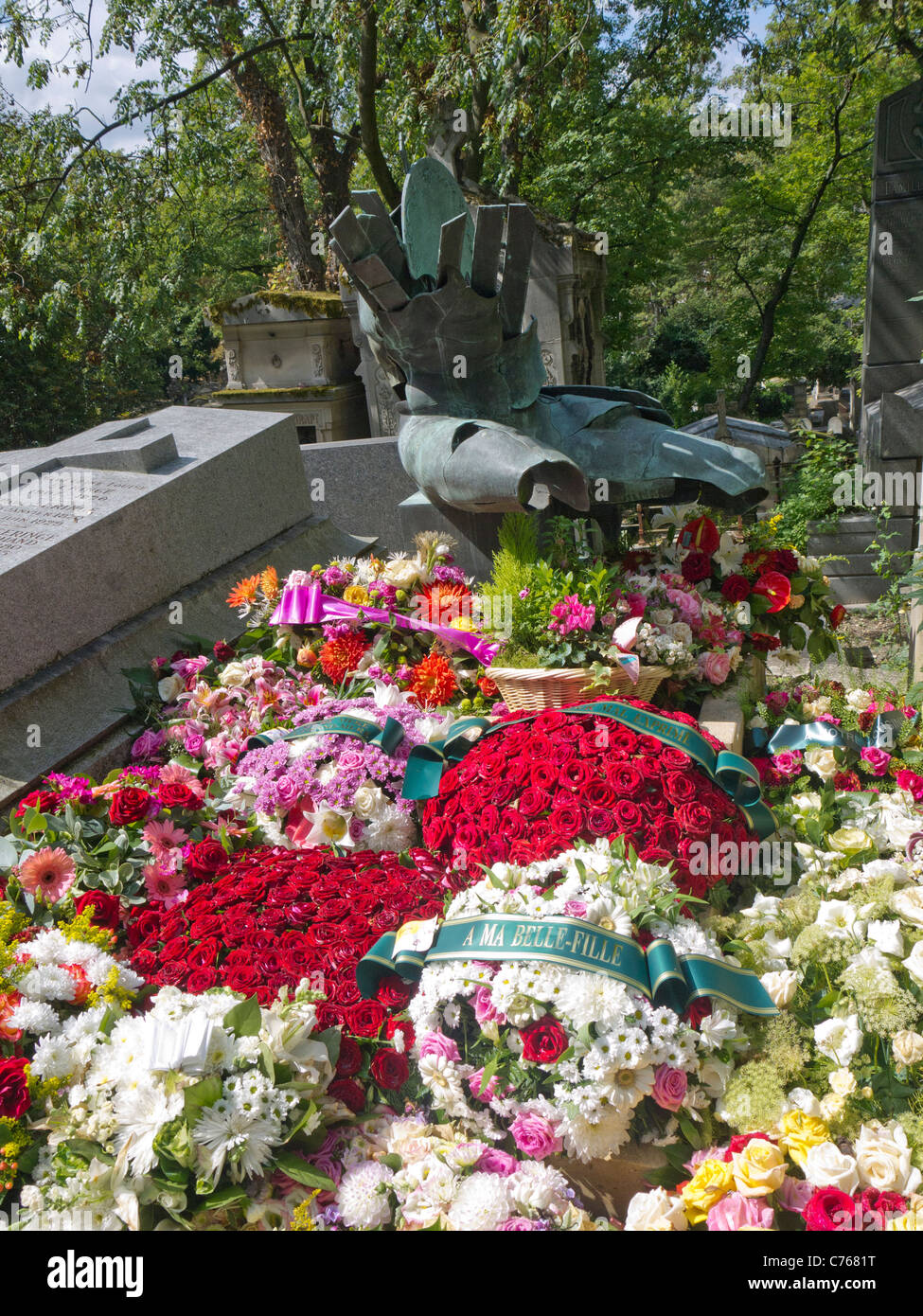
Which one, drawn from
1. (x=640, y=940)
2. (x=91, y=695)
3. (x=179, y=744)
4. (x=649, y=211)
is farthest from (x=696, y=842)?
(x=649, y=211)

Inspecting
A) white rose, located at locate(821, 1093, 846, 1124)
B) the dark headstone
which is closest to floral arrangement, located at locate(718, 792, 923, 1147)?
white rose, located at locate(821, 1093, 846, 1124)

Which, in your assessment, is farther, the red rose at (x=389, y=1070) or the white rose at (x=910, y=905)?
the white rose at (x=910, y=905)

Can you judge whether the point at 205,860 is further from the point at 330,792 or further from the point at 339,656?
the point at 339,656

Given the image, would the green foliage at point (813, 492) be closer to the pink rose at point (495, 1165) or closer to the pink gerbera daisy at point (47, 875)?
the pink gerbera daisy at point (47, 875)

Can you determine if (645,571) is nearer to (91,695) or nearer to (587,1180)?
(91,695)

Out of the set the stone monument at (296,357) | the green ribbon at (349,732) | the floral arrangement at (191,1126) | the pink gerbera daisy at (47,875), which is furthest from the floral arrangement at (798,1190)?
the stone monument at (296,357)

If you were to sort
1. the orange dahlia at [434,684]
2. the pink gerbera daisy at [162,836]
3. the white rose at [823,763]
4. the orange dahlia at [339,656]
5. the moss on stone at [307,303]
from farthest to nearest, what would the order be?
the moss on stone at [307,303] < the orange dahlia at [339,656] < the orange dahlia at [434,684] < the white rose at [823,763] < the pink gerbera daisy at [162,836]

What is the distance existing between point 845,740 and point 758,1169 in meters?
2.10

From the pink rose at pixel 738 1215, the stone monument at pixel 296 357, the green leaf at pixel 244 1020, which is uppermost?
the stone monument at pixel 296 357

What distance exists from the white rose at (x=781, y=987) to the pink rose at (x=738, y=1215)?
1.57 ft

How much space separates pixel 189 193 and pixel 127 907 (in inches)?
495

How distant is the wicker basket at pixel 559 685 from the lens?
361cm

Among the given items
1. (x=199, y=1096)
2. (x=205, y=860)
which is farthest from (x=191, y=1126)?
(x=205, y=860)

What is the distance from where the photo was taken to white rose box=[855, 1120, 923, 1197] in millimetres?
1924
